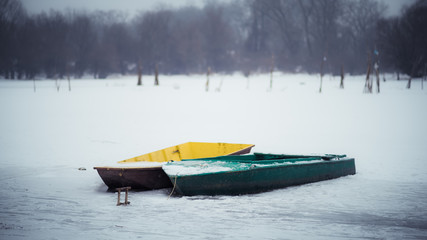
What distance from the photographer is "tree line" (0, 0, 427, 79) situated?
1684 inches

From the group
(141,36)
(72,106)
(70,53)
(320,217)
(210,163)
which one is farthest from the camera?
(141,36)

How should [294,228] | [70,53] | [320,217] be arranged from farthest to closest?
[70,53]
[320,217]
[294,228]

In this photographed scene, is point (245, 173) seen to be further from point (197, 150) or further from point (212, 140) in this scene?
point (212, 140)

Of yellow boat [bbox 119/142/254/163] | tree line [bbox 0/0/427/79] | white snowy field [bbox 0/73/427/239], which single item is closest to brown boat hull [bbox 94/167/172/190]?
white snowy field [bbox 0/73/427/239]

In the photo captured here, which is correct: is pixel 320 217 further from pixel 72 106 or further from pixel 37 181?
pixel 72 106

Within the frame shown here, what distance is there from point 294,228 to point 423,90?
20.9 meters

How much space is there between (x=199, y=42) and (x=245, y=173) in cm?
4797

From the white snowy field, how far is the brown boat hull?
0.54 feet

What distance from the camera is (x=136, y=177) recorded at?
271 inches

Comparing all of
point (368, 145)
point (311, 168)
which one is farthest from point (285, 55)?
point (311, 168)

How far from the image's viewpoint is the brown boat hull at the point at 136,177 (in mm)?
6797

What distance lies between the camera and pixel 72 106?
59.3ft

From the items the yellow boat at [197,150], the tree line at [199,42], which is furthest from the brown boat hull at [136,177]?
the tree line at [199,42]

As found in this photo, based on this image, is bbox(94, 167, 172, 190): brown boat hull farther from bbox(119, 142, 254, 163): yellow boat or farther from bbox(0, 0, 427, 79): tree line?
bbox(0, 0, 427, 79): tree line
